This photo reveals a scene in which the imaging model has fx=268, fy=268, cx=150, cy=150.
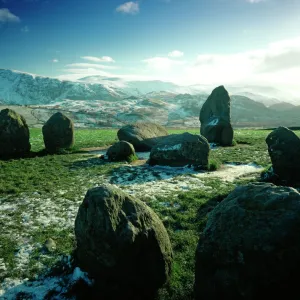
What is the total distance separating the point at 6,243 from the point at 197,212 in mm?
7344

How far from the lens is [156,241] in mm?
7074

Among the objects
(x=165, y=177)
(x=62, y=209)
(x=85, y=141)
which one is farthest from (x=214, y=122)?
(x=62, y=209)

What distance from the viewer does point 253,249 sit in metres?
5.15

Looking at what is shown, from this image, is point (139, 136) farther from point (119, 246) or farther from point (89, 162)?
point (119, 246)

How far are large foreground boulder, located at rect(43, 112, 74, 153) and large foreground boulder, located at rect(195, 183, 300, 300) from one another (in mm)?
23725

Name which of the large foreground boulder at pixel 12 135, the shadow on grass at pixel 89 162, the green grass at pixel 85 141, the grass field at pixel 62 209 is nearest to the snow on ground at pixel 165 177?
the grass field at pixel 62 209

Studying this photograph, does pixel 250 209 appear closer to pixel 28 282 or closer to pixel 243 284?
pixel 243 284

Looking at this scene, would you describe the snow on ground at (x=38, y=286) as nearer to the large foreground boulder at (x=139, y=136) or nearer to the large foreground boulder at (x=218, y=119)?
the large foreground boulder at (x=139, y=136)

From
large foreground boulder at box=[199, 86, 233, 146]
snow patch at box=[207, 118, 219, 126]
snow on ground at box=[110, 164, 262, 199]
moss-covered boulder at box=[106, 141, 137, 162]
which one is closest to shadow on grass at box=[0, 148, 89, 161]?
moss-covered boulder at box=[106, 141, 137, 162]

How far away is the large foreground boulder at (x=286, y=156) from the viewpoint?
48.4ft

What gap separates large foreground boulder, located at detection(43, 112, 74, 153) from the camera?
26.9 metres

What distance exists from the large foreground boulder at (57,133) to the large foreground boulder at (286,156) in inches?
794

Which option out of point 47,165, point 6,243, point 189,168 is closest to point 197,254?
point 6,243

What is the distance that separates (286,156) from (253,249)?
37.1ft
